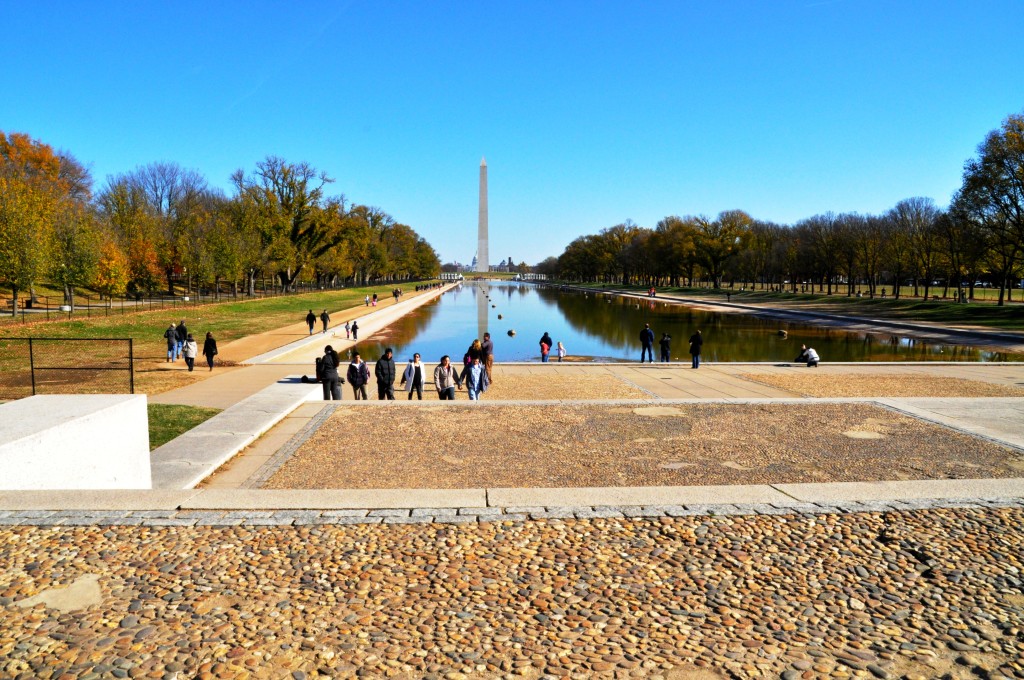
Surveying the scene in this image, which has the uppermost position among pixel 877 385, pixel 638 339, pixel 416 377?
pixel 416 377

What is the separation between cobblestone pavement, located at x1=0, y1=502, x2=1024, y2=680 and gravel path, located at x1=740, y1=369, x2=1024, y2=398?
38.1ft

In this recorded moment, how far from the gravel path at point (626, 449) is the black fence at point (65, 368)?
6.61 metres

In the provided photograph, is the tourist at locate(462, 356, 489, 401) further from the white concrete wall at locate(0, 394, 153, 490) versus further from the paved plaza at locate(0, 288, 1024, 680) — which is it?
the white concrete wall at locate(0, 394, 153, 490)

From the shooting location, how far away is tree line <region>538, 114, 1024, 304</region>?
48.1 metres

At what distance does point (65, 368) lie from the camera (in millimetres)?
15375

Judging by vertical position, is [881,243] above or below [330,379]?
above

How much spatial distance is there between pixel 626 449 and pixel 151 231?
6259cm

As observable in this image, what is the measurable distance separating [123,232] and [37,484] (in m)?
61.2

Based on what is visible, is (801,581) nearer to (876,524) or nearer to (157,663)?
(876,524)

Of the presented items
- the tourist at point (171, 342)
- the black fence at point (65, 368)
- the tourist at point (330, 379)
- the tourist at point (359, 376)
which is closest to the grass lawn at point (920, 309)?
the tourist at point (359, 376)

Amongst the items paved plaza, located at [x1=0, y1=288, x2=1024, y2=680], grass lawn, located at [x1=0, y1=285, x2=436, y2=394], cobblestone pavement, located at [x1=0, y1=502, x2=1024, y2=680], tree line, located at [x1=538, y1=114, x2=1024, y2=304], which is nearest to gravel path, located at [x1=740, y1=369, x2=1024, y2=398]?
paved plaza, located at [x1=0, y1=288, x2=1024, y2=680]

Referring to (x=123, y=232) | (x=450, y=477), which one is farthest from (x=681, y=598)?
→ (x=123, y=232)

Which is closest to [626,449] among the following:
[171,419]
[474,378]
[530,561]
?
[530,561]

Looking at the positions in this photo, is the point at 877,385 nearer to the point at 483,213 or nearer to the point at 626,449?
the point at 626,449
